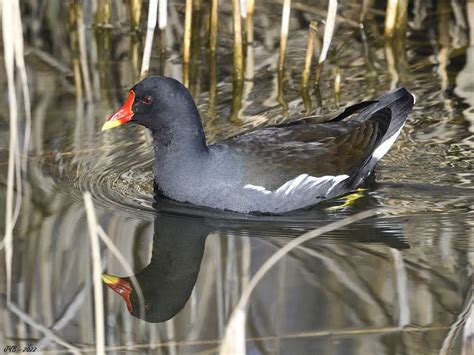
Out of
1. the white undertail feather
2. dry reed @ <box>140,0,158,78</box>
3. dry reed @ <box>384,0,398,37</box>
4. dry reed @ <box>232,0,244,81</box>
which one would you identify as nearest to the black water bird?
the white undertail feather

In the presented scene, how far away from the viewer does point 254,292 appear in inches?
177

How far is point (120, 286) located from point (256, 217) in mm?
1042

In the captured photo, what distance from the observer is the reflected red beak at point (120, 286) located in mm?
4477

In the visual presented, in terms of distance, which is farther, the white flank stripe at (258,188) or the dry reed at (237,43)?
the dry reed at (237,43)

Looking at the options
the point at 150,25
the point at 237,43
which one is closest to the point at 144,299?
the point at 150,25

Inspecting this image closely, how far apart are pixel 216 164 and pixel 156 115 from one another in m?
0.40

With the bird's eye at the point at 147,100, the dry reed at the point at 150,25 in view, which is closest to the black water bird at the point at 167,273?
the bird's eye at the point at 147,100

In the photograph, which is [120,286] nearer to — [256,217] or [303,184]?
[256,217]

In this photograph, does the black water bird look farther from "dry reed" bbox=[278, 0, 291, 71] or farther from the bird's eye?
"dry reed" bbox=[278, 0, 291, 71]

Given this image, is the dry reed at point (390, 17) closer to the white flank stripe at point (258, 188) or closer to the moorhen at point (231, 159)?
the moorhen at point (231, 159)

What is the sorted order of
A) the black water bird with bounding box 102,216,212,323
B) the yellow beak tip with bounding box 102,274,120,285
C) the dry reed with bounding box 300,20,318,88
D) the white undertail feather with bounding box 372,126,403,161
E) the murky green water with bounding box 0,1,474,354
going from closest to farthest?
the murky green water with bounding box 0,1,474,354 → the black water bird with bounding box 102,216,212,323 → the yellow beak tip with bounding box 102,274,120,285 → the white undertail feather with bounding box 372,126,403,161 → the dry reed with bounding box 300,20,318,88

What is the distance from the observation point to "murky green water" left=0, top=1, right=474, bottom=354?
13.8ft

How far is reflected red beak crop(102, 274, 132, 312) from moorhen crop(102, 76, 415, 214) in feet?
2.88

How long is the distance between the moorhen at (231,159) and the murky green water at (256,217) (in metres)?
0.10
